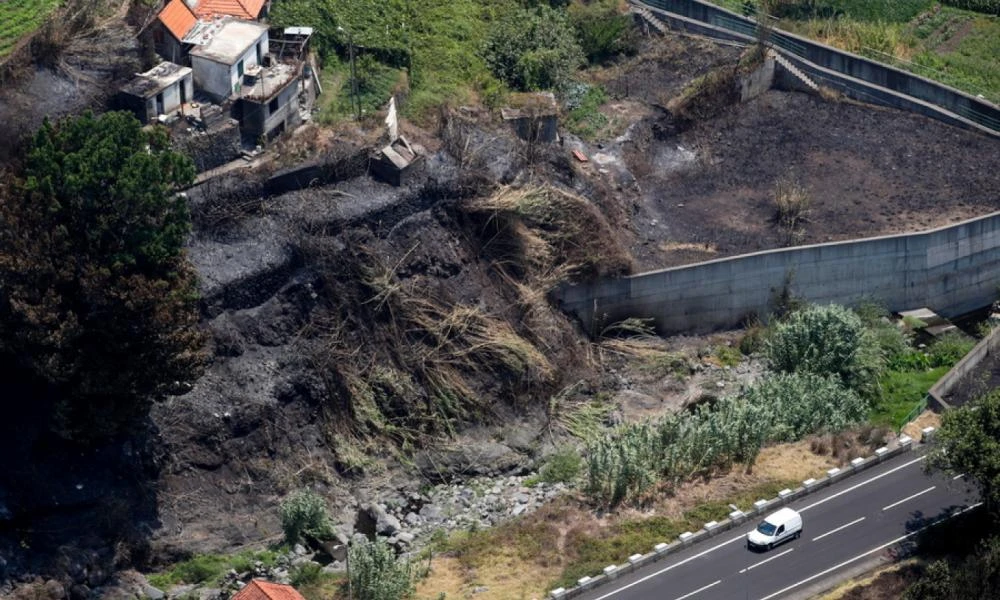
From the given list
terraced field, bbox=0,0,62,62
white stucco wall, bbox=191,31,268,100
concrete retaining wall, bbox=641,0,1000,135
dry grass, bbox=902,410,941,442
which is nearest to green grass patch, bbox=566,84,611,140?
concrete retaining wall, bbox=641,0,1000,135

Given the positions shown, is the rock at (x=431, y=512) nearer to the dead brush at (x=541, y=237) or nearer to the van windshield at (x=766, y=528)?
the dead brush at (x=541, y=237)

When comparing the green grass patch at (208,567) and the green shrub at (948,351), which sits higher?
the green grass patch at (208,567)

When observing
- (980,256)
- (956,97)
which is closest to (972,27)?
(956,97)

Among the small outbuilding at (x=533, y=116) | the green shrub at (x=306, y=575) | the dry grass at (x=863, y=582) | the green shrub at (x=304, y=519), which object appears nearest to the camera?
the dry grass at (x=863, y=582)

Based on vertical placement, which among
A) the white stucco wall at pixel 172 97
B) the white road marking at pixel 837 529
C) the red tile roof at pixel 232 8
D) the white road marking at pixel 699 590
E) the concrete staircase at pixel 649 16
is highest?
the red tile roof at pixel 232 8

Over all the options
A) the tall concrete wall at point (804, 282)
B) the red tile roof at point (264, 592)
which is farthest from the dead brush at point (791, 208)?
the red tile roof at point (264, 592)

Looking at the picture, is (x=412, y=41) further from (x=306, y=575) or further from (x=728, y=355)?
(x=306, y=575)
